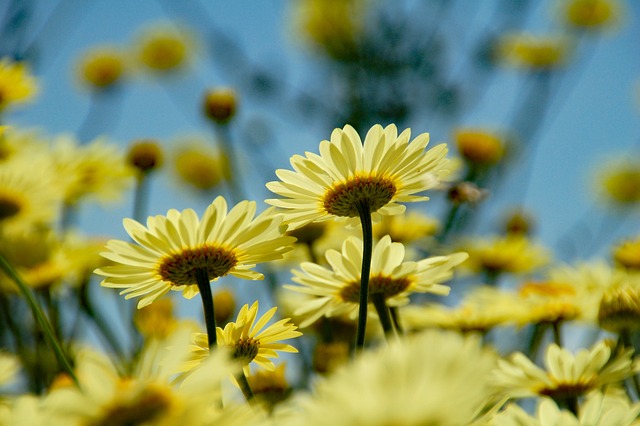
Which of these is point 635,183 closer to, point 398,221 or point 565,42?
point 565,42

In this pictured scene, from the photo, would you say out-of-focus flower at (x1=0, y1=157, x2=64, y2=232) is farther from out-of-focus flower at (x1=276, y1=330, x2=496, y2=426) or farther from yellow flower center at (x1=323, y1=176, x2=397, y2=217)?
out-of-focus flower at (x1=276, y1=330, x2=496, y2=426)

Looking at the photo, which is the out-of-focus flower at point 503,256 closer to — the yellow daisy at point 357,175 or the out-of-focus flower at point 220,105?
the out-of-focus flower at point 220,105

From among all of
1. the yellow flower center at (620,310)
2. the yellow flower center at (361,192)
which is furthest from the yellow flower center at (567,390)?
the yellow flower center at (361,192)

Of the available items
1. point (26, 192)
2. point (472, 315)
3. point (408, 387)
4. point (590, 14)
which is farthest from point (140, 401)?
point (590, 14)

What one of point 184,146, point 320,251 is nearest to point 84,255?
point 320,251

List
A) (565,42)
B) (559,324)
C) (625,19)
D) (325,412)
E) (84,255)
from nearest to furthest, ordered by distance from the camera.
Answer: (325,412), (559,324), (84,255), (565,42), (625,19)

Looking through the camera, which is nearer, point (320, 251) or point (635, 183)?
point (320, 251)

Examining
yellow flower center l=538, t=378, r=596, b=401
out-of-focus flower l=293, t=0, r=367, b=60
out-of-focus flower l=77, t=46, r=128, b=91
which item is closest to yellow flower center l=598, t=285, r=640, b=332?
yellow flower center l=538, t=378, r=596, b=401
